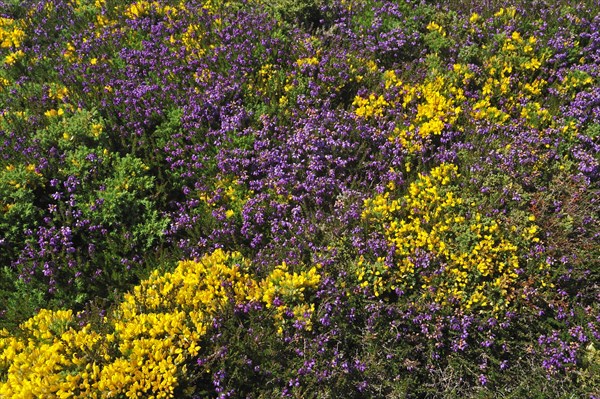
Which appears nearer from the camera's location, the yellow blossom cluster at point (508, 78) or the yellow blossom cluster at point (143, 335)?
the yellow blossom cluster at point (143, 335)

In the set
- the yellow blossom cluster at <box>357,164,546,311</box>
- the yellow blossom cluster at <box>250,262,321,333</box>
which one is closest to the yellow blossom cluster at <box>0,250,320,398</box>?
the yellow blossom cluster at <box>250,262,321,333</box>

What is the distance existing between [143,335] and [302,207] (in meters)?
2.17

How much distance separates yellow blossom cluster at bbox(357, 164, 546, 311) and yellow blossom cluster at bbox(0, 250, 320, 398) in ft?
3.02

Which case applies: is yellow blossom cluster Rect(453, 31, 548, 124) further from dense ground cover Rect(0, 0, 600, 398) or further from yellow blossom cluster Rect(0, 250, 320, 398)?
yellow blossom cluster Rect(0, 250, 320, 398)

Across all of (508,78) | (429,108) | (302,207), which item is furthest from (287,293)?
(508,78)

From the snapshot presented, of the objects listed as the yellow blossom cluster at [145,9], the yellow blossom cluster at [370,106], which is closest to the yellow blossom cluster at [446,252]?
the yellow blossom cluster at [370,106]

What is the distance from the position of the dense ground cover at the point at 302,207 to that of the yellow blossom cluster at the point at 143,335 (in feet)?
0.07

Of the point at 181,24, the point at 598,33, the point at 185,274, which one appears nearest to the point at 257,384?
the point at 185,274

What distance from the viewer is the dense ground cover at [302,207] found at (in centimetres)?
428

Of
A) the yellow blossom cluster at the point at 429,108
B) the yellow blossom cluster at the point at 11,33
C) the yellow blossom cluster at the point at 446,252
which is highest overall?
the yellow blossom cluster at the point at 11,33

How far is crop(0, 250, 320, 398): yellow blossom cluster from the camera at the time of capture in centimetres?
377

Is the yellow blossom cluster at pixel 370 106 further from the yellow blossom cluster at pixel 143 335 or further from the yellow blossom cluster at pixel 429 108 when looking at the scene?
the yellow blossom cluster at pixel 143 335

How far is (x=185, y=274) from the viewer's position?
4.75 metres

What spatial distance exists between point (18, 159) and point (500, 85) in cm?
612
